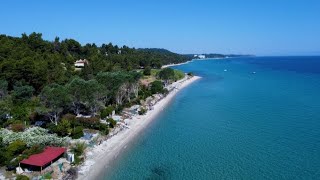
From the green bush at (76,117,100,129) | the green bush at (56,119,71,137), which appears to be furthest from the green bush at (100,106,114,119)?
the green bush at (56,119,71,137)

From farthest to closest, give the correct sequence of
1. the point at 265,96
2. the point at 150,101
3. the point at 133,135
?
the point at 265,96, the point at 150,101, the point at 133,135

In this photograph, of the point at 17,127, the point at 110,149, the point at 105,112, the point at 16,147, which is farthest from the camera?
the point at 105,112

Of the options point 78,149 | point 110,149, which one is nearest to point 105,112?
point 110,149

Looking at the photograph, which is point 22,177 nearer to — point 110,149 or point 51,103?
point 110,149

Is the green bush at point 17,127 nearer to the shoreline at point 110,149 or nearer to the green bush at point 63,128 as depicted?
the green bush at point 63,128

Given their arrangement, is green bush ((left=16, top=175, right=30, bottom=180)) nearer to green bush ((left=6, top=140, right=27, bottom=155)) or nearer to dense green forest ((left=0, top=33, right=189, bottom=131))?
green bush ((left=6, top=140, right=27, bottom=155))

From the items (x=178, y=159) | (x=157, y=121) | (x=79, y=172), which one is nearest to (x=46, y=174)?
(x=79, y=172)

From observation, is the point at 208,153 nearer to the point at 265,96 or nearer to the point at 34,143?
the point at 34,143
